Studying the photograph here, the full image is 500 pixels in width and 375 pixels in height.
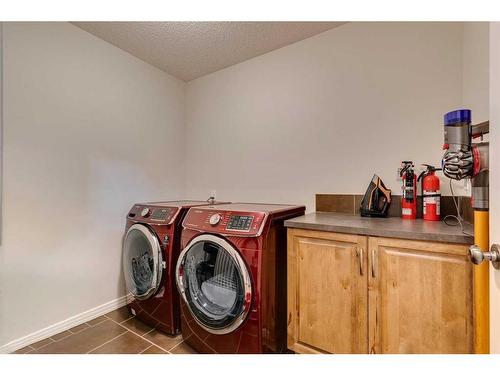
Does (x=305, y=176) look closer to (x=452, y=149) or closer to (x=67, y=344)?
(x=452, y=149)

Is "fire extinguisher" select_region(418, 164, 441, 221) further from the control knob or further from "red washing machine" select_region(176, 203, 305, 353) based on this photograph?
the control knob

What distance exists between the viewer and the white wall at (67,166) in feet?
5.33

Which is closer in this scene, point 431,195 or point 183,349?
point 431,195

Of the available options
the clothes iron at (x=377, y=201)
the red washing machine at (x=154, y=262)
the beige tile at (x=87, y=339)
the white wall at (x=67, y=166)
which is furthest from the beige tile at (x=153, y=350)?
the clothes iron at (x=377, y=201)

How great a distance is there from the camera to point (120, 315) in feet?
6.96

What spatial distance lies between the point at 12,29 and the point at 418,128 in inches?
110

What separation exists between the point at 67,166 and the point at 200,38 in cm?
152

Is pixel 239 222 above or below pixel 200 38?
below

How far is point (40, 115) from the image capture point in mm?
1729

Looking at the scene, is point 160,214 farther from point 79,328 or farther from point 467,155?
point 467,155

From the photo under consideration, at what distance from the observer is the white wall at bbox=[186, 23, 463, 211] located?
5.24 ft

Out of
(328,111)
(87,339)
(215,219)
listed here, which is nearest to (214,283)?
(215,219)

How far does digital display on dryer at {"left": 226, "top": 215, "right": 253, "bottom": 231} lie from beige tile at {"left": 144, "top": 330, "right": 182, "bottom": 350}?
101 centimetres

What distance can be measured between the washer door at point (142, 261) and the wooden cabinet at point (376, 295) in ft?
3.35
